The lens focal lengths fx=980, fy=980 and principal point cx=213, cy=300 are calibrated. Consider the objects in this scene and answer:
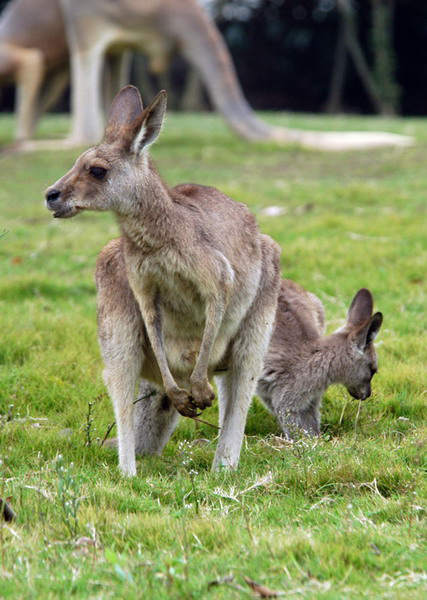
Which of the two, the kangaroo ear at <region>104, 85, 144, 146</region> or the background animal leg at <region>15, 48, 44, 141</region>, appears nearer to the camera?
the kangaroo ear at <region>104, 85, 144, 146</region>

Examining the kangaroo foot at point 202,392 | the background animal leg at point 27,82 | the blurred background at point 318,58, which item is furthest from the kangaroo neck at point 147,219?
the blurred background at point 318,58

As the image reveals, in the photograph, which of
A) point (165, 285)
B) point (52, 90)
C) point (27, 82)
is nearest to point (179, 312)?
point (165, 285)

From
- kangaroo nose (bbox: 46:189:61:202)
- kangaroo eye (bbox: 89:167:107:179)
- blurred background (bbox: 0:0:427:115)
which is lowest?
blurred background (bbox: 0:0:427:115)

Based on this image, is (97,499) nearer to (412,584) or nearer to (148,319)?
(148,319)

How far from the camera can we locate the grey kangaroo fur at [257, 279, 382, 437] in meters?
4.75

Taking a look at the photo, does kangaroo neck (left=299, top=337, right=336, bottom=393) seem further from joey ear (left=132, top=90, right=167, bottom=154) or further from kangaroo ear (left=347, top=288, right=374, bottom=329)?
joey ear (left=132, top=90, right=167, bottom=154)

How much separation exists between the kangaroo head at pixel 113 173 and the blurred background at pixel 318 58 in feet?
65.8

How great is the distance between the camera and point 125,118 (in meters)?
3.92

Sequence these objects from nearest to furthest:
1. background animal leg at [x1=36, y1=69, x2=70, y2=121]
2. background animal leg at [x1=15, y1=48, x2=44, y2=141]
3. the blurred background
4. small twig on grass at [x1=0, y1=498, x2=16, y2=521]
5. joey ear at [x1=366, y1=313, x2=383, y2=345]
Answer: small twig on grass at [x1=0, y1=498, x2=16, y2=521]
joey ear at [x1=366, y1=313, x2=383, y2=345]
background animal leg at [x1=15, y1=48, x2=44, y2=141]
background animal leg at [x1=36, y1=69, x2=70, y2=121]
the blurred background

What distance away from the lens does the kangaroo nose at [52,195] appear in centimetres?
365

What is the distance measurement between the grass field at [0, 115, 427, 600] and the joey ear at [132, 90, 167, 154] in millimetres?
764

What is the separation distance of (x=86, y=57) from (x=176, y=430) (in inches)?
389

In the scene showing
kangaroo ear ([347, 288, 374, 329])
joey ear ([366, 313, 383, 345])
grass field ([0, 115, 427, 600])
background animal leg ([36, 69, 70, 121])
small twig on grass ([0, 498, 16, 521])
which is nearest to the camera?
grass field ([0, 115, 427, 600])

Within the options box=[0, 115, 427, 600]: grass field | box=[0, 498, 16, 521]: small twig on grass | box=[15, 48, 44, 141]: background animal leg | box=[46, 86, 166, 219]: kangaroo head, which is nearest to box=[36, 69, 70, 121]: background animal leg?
box=[15, 48, 44, 141]: background animal leg
